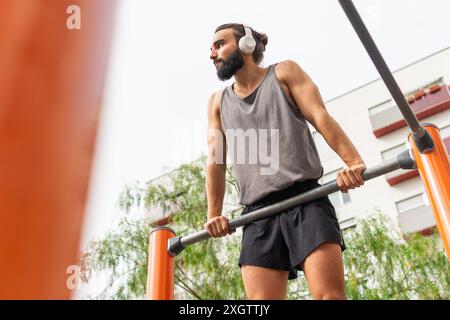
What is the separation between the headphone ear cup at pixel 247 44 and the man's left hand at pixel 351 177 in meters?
0.53

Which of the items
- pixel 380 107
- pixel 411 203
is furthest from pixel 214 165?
pixel 380 107

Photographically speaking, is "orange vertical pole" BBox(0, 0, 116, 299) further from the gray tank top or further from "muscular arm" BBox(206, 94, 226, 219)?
the gray tank top

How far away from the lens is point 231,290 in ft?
17.9

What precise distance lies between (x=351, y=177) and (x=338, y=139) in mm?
137

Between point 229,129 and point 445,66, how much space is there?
11487 millimetres

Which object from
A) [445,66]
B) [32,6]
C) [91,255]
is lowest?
[32,6]

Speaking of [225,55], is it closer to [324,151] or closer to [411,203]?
[411,203]

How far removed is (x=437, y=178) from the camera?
4.00 ft

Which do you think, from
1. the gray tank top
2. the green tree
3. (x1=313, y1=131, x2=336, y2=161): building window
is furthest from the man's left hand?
(x1=313, y1=131, x2=336, y2=161): building window

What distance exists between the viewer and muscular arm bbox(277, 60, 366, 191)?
1297 mm

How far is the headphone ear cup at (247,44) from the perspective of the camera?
5.15 feet

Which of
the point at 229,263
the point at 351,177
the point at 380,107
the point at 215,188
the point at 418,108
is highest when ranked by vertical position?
the point at 380,107
